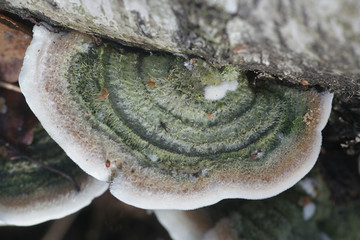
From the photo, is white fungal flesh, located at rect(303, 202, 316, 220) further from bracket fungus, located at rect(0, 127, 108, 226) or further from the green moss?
the green moss

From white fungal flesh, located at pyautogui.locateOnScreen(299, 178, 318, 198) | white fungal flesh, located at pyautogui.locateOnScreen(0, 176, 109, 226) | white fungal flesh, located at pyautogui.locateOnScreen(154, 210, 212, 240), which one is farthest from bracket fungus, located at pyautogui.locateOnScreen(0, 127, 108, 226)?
white fungal flesh, located at pyautogui.locateOnScreen(299, 178, 318, 198)

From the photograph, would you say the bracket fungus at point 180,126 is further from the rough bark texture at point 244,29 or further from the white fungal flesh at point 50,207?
the white fungal flesh at point 50,207

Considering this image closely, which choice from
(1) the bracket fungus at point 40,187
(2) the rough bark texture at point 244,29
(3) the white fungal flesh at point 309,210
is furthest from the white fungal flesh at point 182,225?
(2) the rough bark texture at point 244,29

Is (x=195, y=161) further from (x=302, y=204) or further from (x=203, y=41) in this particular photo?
(x=302, y=204)

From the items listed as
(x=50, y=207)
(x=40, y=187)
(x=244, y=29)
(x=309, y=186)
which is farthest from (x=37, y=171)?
(x=309, y=186)

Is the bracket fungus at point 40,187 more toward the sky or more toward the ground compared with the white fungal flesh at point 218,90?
more toward the ground

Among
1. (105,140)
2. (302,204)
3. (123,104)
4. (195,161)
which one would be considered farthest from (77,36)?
(302,204)

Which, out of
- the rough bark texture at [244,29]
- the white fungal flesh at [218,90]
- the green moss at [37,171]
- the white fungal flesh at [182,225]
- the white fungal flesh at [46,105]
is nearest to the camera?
the rough bark texture at [244,29]
